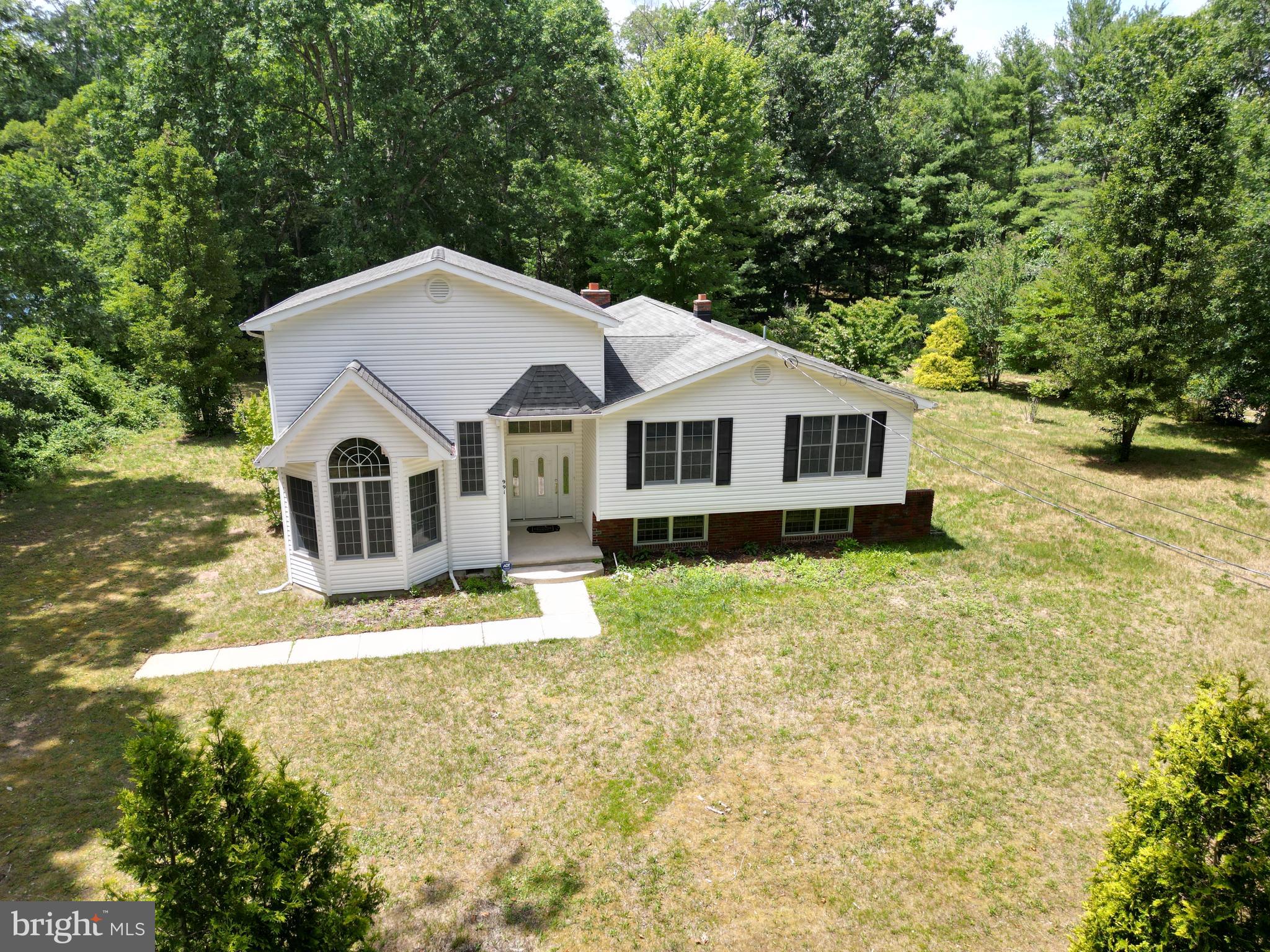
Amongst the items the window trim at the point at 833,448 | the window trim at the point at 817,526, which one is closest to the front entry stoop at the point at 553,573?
the window trim at the point at 817,526

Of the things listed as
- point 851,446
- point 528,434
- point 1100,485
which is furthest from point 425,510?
point 1100,485

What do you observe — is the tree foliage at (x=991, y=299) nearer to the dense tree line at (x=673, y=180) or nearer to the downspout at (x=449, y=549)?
the dense tree line at (x=673, y=180)

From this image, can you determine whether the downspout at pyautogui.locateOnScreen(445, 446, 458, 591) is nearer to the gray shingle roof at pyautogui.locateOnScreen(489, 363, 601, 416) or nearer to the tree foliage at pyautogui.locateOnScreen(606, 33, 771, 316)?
the gray shingle roof at pyautogui.locateOnScreen(489, 363, 601, 416)

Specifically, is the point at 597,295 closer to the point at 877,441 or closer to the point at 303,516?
the point at 877,441

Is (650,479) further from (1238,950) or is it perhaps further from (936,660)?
(1238,950)

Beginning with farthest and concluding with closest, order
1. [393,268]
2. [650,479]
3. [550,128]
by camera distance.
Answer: [550,128] → [650,479] → [393,268]

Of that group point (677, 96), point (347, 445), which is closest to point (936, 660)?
point (347, 445)

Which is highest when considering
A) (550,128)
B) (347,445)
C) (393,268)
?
(550,128)
